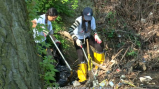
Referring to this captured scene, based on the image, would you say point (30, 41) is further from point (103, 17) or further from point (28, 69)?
point (103, 17)

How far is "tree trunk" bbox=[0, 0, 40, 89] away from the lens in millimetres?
1395

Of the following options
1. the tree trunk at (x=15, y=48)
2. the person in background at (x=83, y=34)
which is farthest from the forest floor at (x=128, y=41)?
the tree trunk at (x=15, y=48)

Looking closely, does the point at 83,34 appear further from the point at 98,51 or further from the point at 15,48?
the point at 15,48

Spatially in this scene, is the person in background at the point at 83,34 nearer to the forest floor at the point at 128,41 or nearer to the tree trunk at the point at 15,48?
the forest floor at the point at 128,41

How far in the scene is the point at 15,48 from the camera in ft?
4.82

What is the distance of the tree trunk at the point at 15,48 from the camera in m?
1.39

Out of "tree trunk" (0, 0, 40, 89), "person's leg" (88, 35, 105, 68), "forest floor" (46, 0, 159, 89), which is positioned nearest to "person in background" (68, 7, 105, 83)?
"person's leg" (88, 35, 105, 68)

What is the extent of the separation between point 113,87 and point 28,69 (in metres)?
3.11

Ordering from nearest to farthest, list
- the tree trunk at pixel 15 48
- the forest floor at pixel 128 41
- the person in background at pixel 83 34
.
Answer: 1. the tree trunk at pixel 15 48
2. the person in background at pixel 83 34
3. the forest floor at pixel 128 41

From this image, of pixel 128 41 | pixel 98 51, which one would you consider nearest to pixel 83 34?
pixel 98 51

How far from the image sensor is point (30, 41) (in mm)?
1641

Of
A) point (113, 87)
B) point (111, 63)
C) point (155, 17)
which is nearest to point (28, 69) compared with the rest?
point (113, 87)

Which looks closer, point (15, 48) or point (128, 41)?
point (15, 48)

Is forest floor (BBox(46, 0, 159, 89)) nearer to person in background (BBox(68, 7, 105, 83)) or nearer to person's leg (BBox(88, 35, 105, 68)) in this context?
person's leg (BBox(88, 35, 105, 68))
